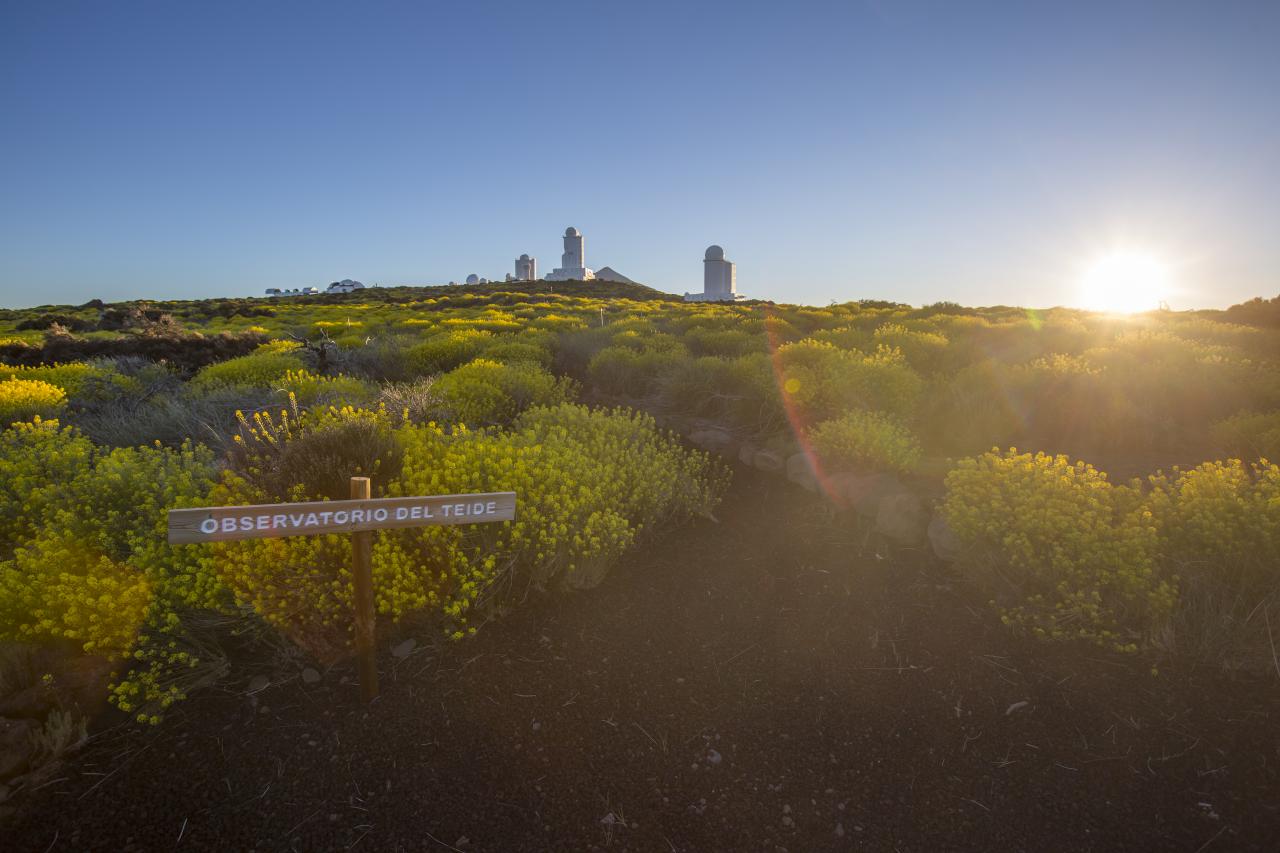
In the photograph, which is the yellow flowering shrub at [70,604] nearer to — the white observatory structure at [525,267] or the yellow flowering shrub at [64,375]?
the yellow flowering shrub at [64,375]

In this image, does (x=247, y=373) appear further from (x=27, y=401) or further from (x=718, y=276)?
(x=718, y=276)

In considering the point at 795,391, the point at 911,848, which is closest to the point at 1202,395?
the point at 795,391

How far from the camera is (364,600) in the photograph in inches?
133

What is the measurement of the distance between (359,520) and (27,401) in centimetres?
858

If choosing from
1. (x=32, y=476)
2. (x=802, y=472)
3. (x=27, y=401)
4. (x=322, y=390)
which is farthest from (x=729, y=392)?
(x=27, y=401)

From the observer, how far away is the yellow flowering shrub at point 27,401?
25.8ft

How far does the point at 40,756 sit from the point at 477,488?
2.66 meters

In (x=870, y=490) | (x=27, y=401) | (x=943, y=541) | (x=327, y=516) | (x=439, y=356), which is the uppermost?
(x=439, y=356)

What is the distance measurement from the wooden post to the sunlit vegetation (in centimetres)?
35

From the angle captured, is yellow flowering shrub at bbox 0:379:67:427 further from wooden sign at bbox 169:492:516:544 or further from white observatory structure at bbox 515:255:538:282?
white observatory structure at bbox 515:255:538:282

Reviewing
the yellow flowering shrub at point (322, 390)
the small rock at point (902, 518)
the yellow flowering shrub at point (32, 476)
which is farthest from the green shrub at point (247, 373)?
the small rock at point (902, 518)

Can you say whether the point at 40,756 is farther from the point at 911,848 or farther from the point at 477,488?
the point at 911,848

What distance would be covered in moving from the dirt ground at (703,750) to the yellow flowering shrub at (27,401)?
7.17 m

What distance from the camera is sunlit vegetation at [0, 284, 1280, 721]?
374 centimetres
